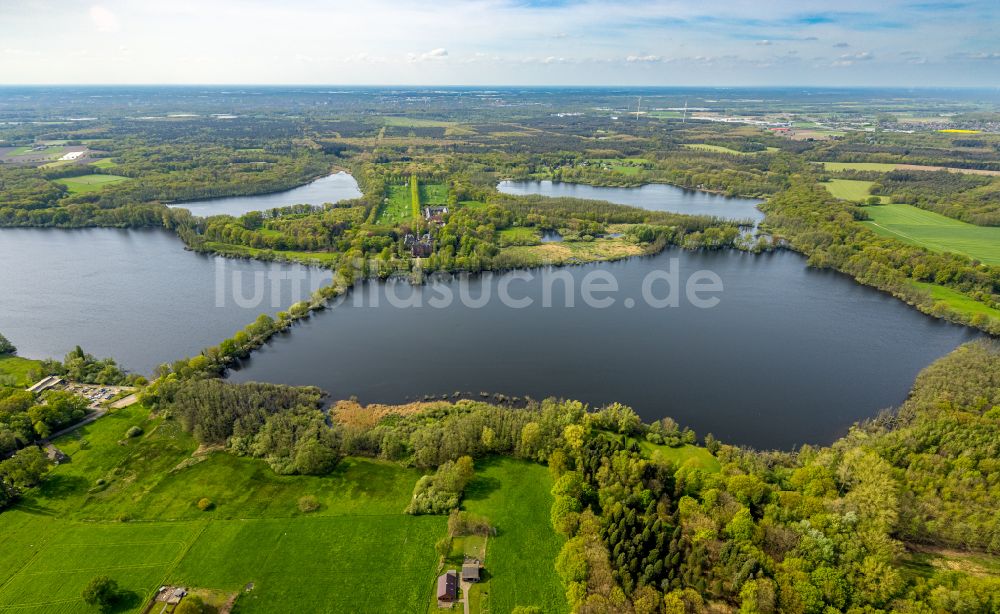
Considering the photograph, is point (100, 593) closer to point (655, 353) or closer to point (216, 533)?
point (216, 533)

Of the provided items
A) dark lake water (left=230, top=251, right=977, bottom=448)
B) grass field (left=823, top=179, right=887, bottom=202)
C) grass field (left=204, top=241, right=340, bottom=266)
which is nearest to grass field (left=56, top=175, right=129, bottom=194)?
grass field (left=204, top=241, right=340, bottom=266)

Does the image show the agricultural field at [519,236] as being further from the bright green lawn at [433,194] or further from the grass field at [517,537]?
the grass field at [517,537]

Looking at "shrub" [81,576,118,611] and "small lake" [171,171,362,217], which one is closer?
"shrub" [81,576,118,611]

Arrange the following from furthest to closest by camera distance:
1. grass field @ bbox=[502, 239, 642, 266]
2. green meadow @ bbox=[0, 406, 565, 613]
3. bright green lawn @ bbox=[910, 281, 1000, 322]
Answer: grass field @ bbox=[502, 239, 642, 266] < bright green lawn @ bbox=[910, 281, 1000, 322] < green meadow @ bbox=[0, 406, 565, 613]

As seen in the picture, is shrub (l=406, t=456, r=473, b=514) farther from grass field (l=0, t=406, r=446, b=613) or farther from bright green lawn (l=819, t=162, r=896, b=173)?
bright green lawn (l=819, t=162, r=896, b=173)

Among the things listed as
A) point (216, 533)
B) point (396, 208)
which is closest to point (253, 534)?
point (216, 533)


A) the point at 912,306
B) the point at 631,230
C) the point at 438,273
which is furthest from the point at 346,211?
the point at 912,306

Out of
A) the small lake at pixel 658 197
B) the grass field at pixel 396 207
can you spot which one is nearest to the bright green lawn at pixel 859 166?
the small lake at pixel 658 197
